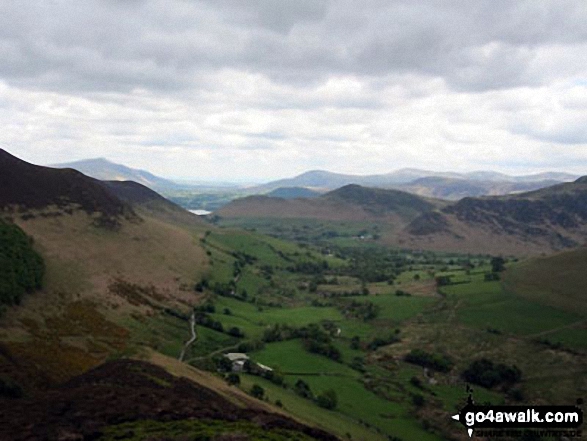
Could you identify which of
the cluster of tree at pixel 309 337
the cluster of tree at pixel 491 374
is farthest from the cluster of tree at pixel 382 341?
the cluster of tree at pixel 491 374

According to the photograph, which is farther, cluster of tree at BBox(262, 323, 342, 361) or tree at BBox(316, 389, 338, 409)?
cluster of tree at BBox(262, 323, 342, 361)

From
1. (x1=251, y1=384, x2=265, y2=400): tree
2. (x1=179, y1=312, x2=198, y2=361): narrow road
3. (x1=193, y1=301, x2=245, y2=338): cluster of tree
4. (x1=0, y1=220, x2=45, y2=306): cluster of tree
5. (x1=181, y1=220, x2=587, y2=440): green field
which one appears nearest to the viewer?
(x1=251, y1=384, x2=265, y2=400): tree

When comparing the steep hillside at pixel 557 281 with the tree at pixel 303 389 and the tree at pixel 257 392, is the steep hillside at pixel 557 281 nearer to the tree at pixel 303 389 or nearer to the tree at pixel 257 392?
the tree at pixel 303 389

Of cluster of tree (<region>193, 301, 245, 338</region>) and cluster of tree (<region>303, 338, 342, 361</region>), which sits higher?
cluster of tree (<region>193, 301, 245, 338</region>)

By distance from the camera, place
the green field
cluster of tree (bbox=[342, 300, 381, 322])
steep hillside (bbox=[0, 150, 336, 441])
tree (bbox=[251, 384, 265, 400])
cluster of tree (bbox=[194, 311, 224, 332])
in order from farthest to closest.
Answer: cluster of tree (bbox=[342, 300, 381, 322])
cluster of tree (bbox=[194, 311, 224, 332])
the green field
tree (bbox=[251, 384, 265, 400])
steep hillside (bbox=[0, 150, 336, 441])

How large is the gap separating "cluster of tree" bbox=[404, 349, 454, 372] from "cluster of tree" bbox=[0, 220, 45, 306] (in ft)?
323

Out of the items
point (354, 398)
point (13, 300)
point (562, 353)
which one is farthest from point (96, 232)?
point (562, 353)

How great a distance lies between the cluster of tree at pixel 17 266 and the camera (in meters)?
123

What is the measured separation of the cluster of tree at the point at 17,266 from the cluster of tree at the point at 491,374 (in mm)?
108961

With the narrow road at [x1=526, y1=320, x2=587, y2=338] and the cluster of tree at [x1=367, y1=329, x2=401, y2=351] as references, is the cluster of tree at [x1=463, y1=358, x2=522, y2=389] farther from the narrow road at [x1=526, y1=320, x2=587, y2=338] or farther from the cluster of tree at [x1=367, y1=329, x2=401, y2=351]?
the cluster of tree at [x1=367, y1=329, x2=401, y2=351]

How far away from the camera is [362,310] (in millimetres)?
189625

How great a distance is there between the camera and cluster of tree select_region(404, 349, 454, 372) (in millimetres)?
135625

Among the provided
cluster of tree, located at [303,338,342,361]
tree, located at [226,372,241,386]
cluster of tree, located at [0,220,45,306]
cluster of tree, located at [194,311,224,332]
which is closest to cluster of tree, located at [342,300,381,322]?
cluster of tree, located at [303,338,342,361]

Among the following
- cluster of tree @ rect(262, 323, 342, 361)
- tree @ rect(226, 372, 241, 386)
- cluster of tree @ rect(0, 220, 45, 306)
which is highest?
cluster of tree @ rect(0, 220, 45, 306)
